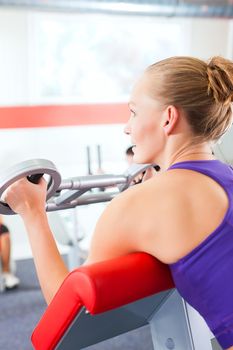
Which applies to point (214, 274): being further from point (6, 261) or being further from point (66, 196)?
point (6, 261)

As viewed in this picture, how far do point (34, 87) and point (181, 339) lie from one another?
312 cm

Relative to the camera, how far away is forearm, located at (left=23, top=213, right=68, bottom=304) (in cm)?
108

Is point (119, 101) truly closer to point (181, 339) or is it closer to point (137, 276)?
point (181, 339)

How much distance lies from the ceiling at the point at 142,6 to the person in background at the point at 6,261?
1816 millimetres

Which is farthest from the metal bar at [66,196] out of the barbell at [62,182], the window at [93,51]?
the window at [93,51]

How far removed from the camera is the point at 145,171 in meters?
1.67

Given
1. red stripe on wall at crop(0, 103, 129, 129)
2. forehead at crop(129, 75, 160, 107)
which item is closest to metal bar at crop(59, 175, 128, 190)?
forehead at crop(129, 75, 160, 107)

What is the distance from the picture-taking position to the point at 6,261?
366 cm

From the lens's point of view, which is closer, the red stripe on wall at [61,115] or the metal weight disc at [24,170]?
the metal weight disc at [24,170]

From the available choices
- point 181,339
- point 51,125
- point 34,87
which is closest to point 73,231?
point 51,125

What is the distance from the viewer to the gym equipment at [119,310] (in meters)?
0.84

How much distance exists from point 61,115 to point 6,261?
145cm

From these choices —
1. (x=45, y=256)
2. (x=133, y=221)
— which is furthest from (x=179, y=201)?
(x=45, y=256)

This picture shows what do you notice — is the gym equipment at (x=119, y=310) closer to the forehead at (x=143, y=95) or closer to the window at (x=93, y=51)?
the forehead at (x=143, y=95)
